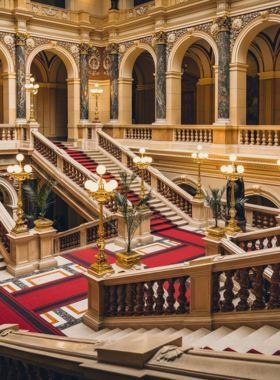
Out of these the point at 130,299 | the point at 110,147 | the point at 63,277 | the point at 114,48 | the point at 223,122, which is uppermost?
the point at 114,48

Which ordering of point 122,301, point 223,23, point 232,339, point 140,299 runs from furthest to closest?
point 223,23 → point 122,301 → point 140,299 → point 232,339

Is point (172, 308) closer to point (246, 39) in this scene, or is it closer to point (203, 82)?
point (246, 39)

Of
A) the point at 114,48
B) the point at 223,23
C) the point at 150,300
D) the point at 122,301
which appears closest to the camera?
the point at 150,300

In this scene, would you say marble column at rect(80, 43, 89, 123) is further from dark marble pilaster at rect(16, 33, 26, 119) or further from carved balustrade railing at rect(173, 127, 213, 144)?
carved balustrade railing at rect(173, 127, 213, 144)

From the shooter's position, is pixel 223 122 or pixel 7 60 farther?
pixel 7 60

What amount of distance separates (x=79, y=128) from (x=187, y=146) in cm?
570

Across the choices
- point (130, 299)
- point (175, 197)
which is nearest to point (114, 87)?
point (175, 197)

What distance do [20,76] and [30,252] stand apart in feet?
36.3

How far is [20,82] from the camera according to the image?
18.6 meters

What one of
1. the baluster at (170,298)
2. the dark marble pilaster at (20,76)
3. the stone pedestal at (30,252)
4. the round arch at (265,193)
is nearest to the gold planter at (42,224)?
the stone pedestal at (30,252)

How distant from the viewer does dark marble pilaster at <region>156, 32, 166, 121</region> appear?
18.2m

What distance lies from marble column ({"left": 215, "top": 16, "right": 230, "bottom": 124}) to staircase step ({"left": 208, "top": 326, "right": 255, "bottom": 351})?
11895 mm

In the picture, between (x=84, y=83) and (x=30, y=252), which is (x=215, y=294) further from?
(x=84, y=83)

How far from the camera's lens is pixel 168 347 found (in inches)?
101
